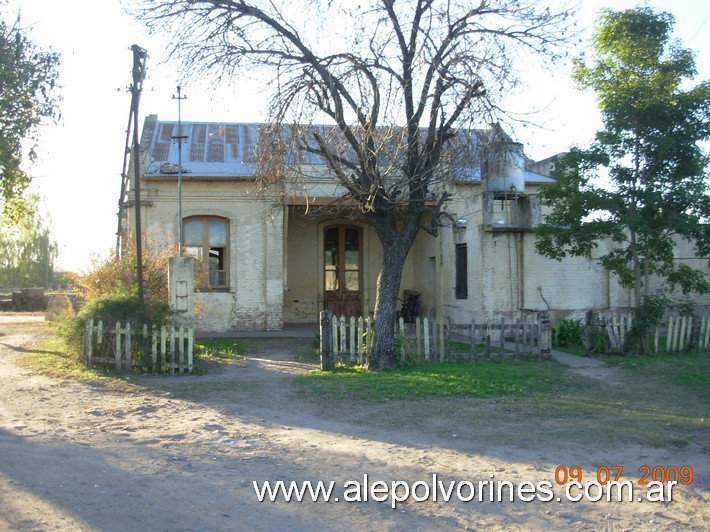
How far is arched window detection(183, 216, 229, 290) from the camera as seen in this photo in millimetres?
19625

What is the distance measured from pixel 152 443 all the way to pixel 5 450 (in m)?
1.39

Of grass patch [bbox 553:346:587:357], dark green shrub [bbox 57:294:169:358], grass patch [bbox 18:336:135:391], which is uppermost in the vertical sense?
dark green shrub [bbox 57:294:169:358]

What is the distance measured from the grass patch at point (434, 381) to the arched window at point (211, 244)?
27.8ft

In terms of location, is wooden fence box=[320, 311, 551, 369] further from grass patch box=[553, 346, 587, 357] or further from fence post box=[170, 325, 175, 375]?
fence post box=[170, 325, 175, 375]

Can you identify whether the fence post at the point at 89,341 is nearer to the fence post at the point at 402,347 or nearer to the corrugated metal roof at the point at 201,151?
the fence post at the point at 402,347

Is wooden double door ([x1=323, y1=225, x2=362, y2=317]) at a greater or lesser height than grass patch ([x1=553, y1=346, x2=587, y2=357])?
greater

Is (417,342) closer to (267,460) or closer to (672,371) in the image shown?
(672,371)

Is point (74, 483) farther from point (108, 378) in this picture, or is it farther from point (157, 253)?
point (157, 253)

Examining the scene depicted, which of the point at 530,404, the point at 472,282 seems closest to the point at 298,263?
the point at 472,282

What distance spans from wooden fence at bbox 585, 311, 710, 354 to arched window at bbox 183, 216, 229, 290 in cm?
1052

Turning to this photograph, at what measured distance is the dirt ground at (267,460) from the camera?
15.9 feet

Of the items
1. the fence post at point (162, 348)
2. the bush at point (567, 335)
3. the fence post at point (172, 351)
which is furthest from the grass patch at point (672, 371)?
the fence post at point (162, 348)

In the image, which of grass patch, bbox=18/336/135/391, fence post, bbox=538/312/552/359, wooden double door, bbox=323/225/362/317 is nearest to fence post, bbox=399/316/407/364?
fence post, bbox=538/312/552/359

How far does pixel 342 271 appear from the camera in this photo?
23.1 m
